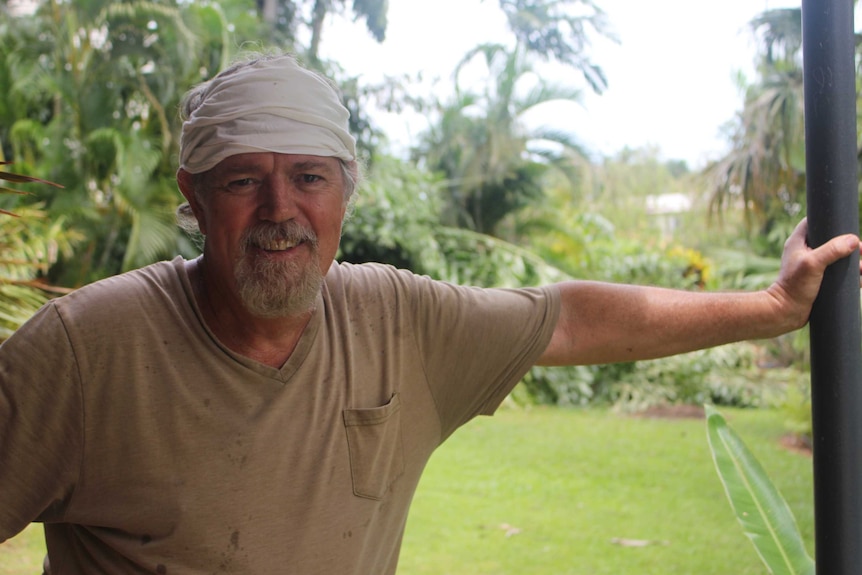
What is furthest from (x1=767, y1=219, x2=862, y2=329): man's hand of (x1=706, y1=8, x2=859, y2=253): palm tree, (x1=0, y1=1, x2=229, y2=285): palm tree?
(x1=0, y1=1, x2=229, y2=285): palm tree

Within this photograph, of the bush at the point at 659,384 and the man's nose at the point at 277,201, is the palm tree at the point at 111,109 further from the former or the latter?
the man's nose at the point at 277,201

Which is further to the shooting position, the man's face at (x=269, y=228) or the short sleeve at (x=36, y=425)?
the man's face at (x=269, y=228)

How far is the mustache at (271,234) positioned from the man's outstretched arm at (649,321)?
1.59 ft

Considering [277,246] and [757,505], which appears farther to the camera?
[757,505]

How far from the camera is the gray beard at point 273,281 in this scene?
1.25 m

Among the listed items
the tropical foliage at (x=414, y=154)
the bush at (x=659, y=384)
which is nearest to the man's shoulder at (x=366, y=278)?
the tropical foliage at (x=414, y=154)

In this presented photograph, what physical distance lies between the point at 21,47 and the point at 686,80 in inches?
291

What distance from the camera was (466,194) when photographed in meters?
9.09

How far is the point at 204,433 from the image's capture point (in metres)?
1.19

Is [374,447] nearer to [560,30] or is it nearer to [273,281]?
[273,281]

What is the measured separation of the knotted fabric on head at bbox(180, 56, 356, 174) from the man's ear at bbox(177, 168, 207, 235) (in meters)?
0.03

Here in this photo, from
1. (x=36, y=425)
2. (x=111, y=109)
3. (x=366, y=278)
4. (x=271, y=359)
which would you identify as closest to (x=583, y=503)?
(x=366, y=278)

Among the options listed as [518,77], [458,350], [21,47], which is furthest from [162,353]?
[518,77]

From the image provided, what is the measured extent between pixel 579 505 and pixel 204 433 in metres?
3.29
